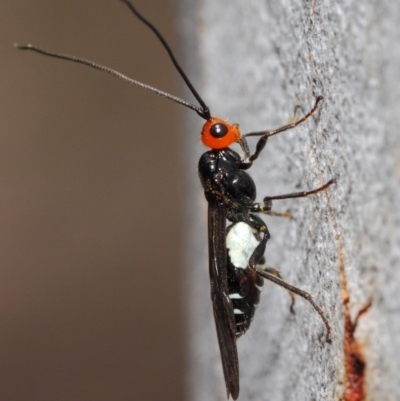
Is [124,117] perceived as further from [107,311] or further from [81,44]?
[107,311]

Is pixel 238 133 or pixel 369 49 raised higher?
pixel 238 133

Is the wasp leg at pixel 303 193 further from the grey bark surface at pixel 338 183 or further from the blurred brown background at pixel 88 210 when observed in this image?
the blurred brown background at pixel 88 210

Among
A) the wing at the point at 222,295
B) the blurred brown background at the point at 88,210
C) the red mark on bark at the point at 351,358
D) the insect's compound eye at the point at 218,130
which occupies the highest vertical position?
the blurred brown background at the point at 88,210

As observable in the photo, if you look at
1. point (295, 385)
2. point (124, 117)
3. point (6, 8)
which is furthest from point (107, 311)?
point (295, 385)

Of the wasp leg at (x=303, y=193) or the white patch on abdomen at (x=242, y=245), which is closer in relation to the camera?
the wasp leg at (x=303, y=193)

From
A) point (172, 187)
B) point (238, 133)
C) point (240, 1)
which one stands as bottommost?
point (238, 133)

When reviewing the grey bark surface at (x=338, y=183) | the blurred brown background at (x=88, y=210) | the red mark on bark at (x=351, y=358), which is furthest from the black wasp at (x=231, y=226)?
the blurred brown background at (x=88, y=210)

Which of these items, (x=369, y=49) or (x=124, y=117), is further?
(x=124, y=117)

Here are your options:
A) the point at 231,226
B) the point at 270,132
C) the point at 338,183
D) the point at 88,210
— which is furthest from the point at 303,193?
the point at 88,210

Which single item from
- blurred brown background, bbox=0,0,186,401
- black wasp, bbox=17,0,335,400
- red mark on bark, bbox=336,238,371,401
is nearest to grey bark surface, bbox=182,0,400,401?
red mark on bark, bbox=336,238,371,401
